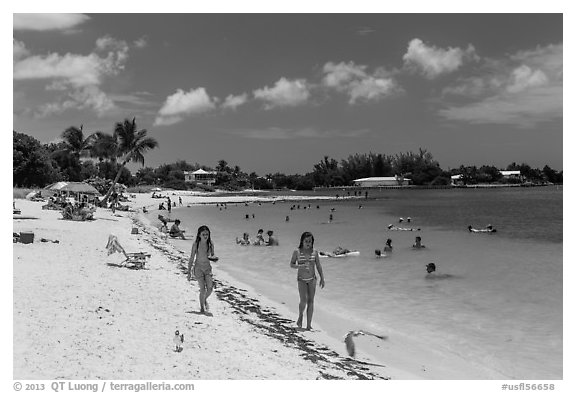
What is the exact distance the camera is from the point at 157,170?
476 feet

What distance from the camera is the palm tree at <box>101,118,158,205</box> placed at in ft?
122

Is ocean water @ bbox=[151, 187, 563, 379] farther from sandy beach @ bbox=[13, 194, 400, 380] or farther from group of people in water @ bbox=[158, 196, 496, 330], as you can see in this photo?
sandy beach @ bbox=[13, 194, 400, 380]

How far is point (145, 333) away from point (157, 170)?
142846 millimetres

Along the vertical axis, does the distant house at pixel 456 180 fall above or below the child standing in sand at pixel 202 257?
above

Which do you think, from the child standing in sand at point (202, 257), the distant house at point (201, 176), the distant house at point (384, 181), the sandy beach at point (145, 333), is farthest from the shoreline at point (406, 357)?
the distant house at point (384, 181)

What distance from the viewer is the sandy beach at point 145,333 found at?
594 cm

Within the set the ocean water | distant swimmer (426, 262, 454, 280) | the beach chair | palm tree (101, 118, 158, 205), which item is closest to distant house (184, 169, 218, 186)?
palm tree (101, 118, 158, 205)

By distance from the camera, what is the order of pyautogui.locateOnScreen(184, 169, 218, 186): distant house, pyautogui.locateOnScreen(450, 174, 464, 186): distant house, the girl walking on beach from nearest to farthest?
the girl walking on beach
pyautogui.locateOnScreen(184, 169, 218, 186): distant house
pyautogui.locateOnScreen(450, 174, 464, 186): distant house

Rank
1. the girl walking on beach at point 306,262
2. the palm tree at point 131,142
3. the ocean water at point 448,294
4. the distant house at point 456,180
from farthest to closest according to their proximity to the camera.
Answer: the distant house at point 456,180
the palm tree at point 131,142
the ocean water at point 448,294
the girl walking on beach at point 306,262

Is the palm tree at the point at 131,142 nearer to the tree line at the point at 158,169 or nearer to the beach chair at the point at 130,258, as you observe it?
the tree line at the point at 158,169

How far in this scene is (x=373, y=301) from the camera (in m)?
11.9

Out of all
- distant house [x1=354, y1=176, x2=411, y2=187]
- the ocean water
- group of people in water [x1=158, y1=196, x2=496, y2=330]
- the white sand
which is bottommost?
the ocean water

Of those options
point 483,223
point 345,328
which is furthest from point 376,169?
point 345,328

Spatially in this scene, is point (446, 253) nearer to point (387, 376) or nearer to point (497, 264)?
point (497, 264)
